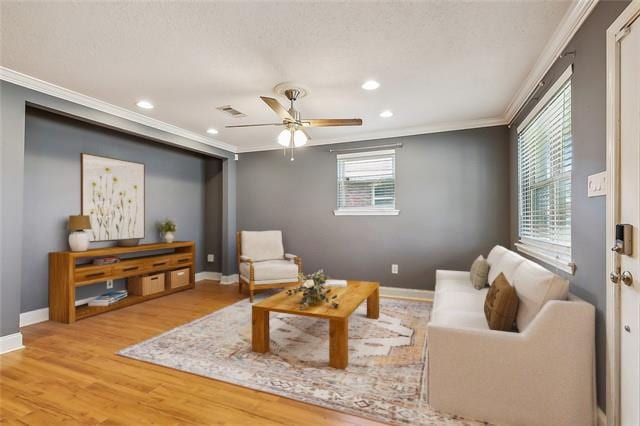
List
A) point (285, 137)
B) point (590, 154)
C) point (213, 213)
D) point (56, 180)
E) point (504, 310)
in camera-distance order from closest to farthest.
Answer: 1. point (590, 154)
2. point (504, 310)
3. point (285, 137)
4. point (56, 180)
5. point (213, 213)

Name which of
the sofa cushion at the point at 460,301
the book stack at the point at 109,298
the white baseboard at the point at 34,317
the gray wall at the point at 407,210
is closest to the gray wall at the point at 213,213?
the gray wall at the point at 407,210

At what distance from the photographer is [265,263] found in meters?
4.53

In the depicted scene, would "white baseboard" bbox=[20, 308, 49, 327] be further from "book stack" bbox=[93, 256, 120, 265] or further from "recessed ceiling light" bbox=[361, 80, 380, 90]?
"recessed ceiling light" bbox=[361, 80, 380, 90]

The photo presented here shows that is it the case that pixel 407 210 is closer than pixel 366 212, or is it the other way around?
pixel 407 210

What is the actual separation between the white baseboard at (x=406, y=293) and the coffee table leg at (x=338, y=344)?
2.27 metres

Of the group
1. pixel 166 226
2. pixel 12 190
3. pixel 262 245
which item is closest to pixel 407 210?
pixel 262 245

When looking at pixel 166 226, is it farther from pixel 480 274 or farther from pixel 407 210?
pixel 480 274

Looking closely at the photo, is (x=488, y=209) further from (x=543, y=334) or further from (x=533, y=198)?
(x=543, y=334)

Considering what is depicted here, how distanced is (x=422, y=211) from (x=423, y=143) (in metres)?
0.96

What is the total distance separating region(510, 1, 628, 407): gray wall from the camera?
5.43ft

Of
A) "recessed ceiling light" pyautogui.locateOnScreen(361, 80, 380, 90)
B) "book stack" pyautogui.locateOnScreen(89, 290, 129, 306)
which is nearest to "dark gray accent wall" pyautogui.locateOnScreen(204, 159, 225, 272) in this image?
"book stack" pyautogui.locateOnScreen(89, 290, 129, 306)

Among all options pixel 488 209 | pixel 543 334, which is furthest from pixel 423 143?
pixel 543 334

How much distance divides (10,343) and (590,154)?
4.56 metres

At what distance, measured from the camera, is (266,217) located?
5.38 metres
